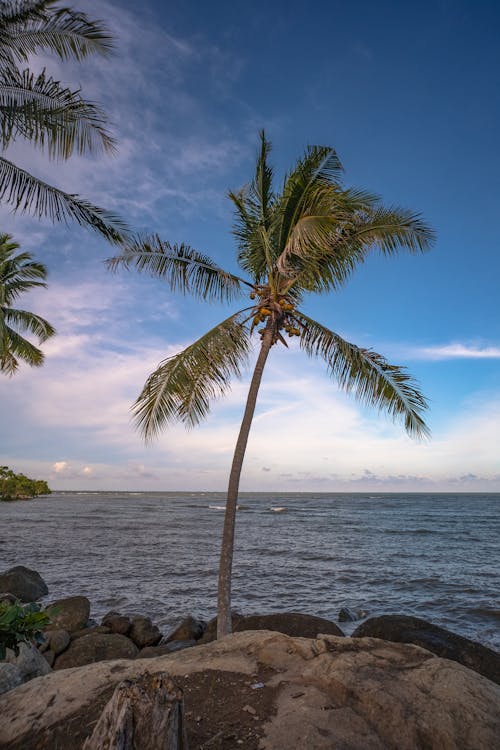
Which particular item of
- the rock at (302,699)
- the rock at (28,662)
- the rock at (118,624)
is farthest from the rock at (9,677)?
the rock at (118,624)

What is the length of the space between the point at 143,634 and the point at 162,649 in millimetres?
1266

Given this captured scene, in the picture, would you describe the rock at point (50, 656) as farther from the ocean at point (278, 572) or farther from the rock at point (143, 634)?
the ocean at point (278, 572)

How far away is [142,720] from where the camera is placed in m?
2.85

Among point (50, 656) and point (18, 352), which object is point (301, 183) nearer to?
point (50, 656)

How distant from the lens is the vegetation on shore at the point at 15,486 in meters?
69.1

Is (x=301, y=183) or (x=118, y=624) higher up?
(x=301, y=183)

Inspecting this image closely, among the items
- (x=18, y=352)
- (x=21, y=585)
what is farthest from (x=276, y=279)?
(x=18, y=352)

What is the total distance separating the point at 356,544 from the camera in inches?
1171

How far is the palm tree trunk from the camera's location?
25.5ft

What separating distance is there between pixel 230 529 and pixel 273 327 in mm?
3914

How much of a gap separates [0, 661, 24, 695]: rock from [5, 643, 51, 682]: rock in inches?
9.0

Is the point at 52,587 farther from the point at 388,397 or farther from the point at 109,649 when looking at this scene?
the point at 388,397

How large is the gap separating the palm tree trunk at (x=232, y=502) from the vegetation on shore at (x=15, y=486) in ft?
231

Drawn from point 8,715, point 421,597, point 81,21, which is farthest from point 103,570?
point 81,21
